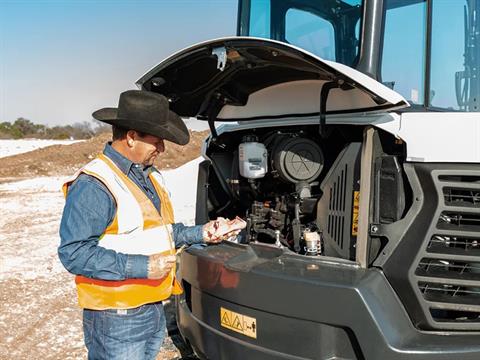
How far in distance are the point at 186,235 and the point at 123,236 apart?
2.09 ft

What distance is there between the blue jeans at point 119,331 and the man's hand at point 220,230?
23.3 inches

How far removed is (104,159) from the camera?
2.72m

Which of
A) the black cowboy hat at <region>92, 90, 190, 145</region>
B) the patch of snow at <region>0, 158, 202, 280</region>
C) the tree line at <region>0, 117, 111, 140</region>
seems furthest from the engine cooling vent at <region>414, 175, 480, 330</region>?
the tree line at <region>0, 117, 111, 140</region>

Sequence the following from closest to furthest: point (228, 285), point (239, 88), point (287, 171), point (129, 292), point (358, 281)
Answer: point (358, 281) → point (129, 292) → point (228, 285) → point (287, 171) → point (239, 88)

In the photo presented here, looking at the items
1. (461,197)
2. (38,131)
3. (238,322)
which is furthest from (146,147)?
(38,131)

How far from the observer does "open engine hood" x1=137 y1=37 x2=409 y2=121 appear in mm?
2588

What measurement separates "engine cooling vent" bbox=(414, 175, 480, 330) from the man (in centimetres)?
130

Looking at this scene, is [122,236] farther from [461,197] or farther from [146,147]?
[461,197]

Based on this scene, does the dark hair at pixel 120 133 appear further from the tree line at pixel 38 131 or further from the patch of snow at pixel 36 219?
the tree line at pixel 38 131

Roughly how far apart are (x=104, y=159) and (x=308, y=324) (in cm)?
133

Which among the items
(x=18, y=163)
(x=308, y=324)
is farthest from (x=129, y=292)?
(x=18, y=163)

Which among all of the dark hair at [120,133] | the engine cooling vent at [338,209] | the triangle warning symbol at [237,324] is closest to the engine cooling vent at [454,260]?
the engine cooling vent at [338,209]

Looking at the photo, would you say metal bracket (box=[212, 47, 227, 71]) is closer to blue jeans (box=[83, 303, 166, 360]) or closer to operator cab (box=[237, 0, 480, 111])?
operator cab (box=[237, 0, 480, 111])

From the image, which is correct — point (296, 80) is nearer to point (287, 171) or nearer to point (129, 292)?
point (287, 171)
